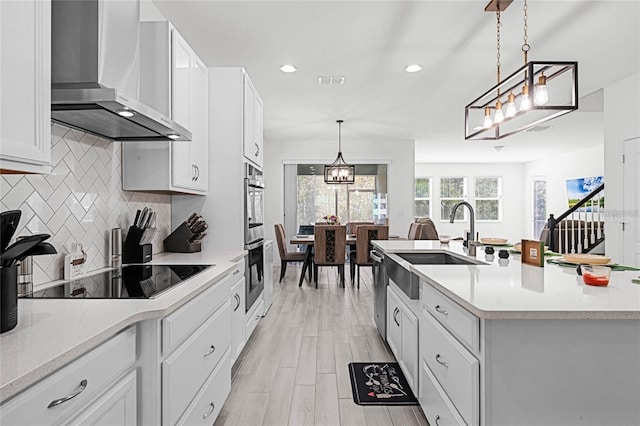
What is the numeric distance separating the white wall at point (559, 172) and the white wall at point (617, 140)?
363cm

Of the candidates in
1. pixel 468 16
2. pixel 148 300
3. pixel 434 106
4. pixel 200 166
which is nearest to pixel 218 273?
pixel 148 300

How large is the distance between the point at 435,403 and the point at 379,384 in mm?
823

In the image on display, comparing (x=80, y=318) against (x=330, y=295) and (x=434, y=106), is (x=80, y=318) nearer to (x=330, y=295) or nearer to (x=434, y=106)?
(x=330, y=295)

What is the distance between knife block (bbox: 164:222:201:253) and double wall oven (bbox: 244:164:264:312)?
419mm

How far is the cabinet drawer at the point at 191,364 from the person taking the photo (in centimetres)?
A: 134

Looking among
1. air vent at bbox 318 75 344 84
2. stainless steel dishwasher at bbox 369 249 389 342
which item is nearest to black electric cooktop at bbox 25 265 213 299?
stainless steel dishwasher at bbox 369 249 389 342

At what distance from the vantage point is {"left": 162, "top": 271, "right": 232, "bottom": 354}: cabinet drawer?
4.42 feet

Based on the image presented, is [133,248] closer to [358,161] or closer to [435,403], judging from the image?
[435,403]

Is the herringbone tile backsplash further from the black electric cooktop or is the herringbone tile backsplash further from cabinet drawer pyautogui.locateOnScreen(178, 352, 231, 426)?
cabinet drawer pyautogui.locateOnScreen(178, 352, 231, 426)

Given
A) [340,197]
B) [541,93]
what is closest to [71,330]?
[541,93]

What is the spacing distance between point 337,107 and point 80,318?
4819 millimetres

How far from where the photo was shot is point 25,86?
106 cm

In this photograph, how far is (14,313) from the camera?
3.30 ft

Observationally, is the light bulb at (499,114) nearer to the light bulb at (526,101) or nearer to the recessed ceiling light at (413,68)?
the light bulb at (526,101)
